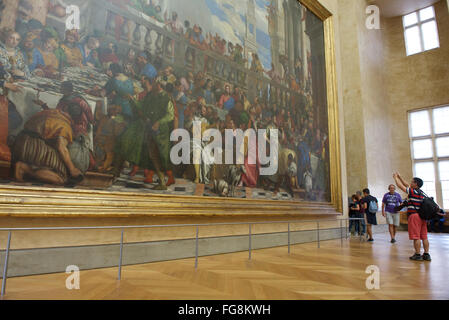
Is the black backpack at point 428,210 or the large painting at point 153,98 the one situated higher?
the large painting at point 153,98

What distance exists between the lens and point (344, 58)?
625 inches

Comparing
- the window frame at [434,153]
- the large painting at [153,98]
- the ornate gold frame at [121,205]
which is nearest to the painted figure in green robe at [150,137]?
the large painting at [153,98]

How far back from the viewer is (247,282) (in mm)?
3682

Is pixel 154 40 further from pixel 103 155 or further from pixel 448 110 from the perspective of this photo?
pixel 448 110

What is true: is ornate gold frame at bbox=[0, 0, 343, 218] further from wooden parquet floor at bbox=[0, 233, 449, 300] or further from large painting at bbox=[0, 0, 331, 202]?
wooden parquet floor at bbox=[0, 233, 449, 300]

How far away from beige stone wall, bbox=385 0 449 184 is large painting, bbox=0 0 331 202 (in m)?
11.8

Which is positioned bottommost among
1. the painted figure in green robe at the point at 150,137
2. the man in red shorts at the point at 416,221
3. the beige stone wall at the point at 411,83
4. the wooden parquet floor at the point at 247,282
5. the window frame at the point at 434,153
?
the wooden parquet floor at the point at 247,282

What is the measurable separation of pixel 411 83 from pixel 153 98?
18.3 metres

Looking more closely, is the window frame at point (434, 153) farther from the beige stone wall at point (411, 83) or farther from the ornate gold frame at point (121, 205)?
the ornate gold frame at point (121, 205)

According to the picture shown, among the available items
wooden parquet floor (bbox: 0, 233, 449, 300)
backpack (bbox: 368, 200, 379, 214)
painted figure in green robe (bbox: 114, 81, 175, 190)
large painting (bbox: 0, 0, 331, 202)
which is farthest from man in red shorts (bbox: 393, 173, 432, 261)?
painted figure in green robe (bbox: 114, 81, 175, 190)

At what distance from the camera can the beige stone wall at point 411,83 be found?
1748 cm

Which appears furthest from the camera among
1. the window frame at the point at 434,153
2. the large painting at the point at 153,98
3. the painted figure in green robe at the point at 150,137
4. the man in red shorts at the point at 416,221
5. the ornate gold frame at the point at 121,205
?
the window frame at the point at 434,153

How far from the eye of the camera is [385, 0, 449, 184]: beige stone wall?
17.5m

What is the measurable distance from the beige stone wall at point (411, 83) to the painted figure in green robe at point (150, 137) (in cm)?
1659
